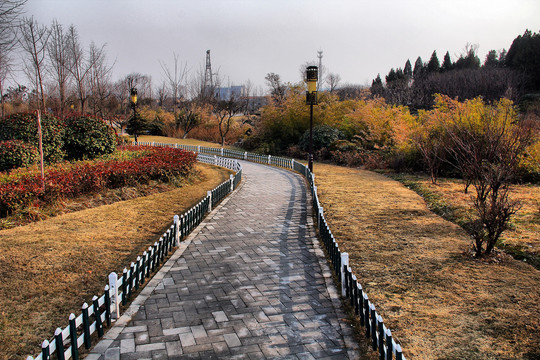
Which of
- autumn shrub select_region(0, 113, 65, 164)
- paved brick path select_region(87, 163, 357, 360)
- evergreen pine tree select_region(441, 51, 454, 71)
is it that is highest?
evergreen pine tree select_region(441, 51, 454, 71)

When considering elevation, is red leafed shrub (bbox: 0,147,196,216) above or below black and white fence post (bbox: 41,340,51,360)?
above

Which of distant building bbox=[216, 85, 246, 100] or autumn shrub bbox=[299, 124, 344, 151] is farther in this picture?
distant building bbox=[216, 85, 246, 100]

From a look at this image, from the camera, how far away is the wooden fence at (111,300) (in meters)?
3.68

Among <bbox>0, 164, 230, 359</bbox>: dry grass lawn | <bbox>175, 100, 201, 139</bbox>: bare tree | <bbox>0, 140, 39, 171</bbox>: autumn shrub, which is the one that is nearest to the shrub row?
<bbox>0, 140, 39, 171</bbox>: autumn shrub

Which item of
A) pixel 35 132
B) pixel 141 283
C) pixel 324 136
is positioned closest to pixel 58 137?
pixel 35 132

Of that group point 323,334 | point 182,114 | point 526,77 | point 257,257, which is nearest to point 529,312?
point 323,334

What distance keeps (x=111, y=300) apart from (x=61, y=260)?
234 cm

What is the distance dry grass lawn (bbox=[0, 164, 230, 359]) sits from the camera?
4586 millimetres

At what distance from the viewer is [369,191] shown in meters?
13.9

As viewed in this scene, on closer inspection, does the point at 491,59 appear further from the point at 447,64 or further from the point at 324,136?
the point at 324,136

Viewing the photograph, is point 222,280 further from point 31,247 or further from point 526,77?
point 526,77

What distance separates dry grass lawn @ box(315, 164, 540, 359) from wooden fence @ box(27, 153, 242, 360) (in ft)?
11.3

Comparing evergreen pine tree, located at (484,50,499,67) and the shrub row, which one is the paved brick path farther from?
evergreen pine tree, located at (484,50,499,67)

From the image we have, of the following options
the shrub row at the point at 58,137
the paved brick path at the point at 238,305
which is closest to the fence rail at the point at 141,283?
the paved brick path at the point at 238,305
